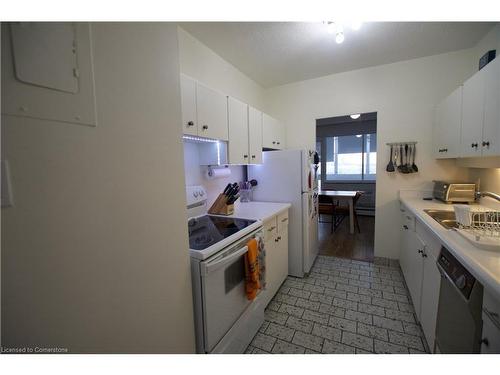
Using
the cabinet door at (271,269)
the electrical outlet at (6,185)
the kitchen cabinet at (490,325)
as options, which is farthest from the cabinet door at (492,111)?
the electrical outlet at (6,185)

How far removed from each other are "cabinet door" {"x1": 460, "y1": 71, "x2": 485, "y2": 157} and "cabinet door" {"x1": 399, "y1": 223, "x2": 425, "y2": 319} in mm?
796

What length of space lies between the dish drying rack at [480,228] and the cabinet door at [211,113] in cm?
173

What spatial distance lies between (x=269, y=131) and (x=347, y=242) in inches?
91.1

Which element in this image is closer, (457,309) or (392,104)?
(457,309)

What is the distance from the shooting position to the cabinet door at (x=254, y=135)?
234 centimetres

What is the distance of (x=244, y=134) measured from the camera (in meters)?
2.23

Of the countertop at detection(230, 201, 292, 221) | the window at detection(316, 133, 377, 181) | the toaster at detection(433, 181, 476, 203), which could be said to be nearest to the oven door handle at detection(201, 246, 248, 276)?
the countertop at detection(230, 201, 292, 221)

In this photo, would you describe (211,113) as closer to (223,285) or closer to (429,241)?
(223,285)

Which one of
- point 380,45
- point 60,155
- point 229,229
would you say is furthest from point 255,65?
point 60,155

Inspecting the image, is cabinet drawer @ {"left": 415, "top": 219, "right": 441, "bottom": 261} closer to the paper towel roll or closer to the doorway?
the paper towel roll

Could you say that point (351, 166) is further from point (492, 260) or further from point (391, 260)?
point (492, 260)

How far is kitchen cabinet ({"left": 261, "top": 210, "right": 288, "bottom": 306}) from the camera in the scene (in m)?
2.06

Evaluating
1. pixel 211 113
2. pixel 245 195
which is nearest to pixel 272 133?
pixel 245 195
